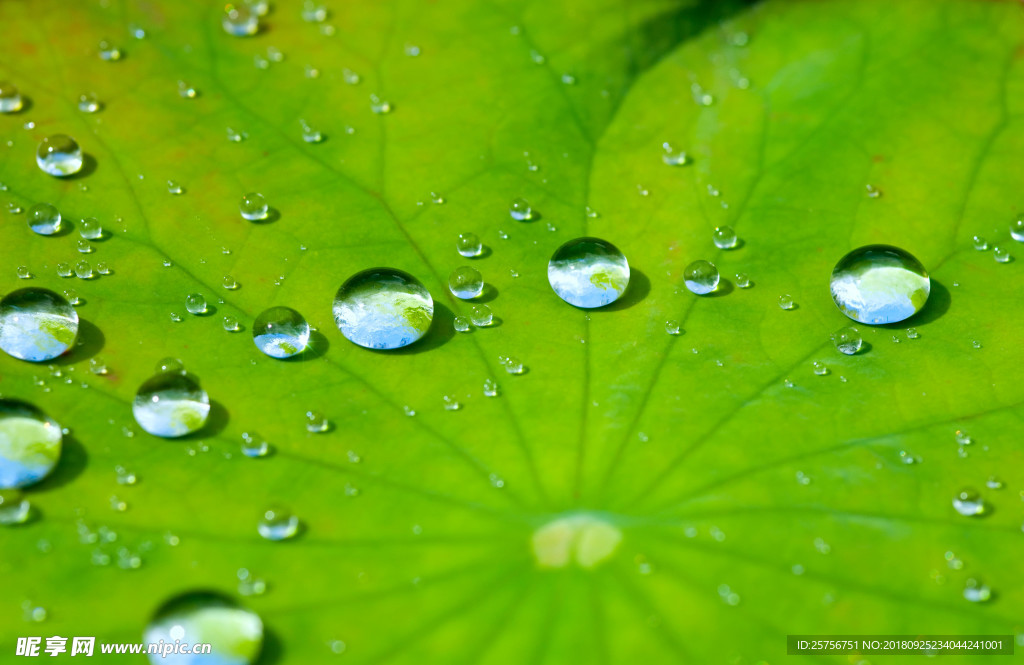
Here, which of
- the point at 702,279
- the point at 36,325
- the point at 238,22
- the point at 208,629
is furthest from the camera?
the point at 238,22

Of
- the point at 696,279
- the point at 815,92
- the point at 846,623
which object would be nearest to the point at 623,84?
the point at 815,92

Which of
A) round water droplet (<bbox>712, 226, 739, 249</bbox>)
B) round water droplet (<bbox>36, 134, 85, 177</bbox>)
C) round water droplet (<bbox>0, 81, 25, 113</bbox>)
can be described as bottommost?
round water droplet (<bbox>712, 226, 739, 249</bbox>)

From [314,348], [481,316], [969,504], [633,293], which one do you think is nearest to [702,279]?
[633,293]

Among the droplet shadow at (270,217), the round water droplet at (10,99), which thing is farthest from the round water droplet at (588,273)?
the round water droplet at (10,99)

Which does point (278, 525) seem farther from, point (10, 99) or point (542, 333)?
point (10, 99)

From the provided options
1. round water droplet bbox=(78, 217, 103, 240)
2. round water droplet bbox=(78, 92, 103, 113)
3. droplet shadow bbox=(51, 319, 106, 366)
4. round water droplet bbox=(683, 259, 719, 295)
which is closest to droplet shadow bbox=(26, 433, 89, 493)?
droplet shadow bbox=(51, 319, 106, 366)

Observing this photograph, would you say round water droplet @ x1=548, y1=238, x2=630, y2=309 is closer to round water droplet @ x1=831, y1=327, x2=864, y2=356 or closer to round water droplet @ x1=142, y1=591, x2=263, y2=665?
round water droplet @ x1=831, y1=327, x2=864, y2=356
